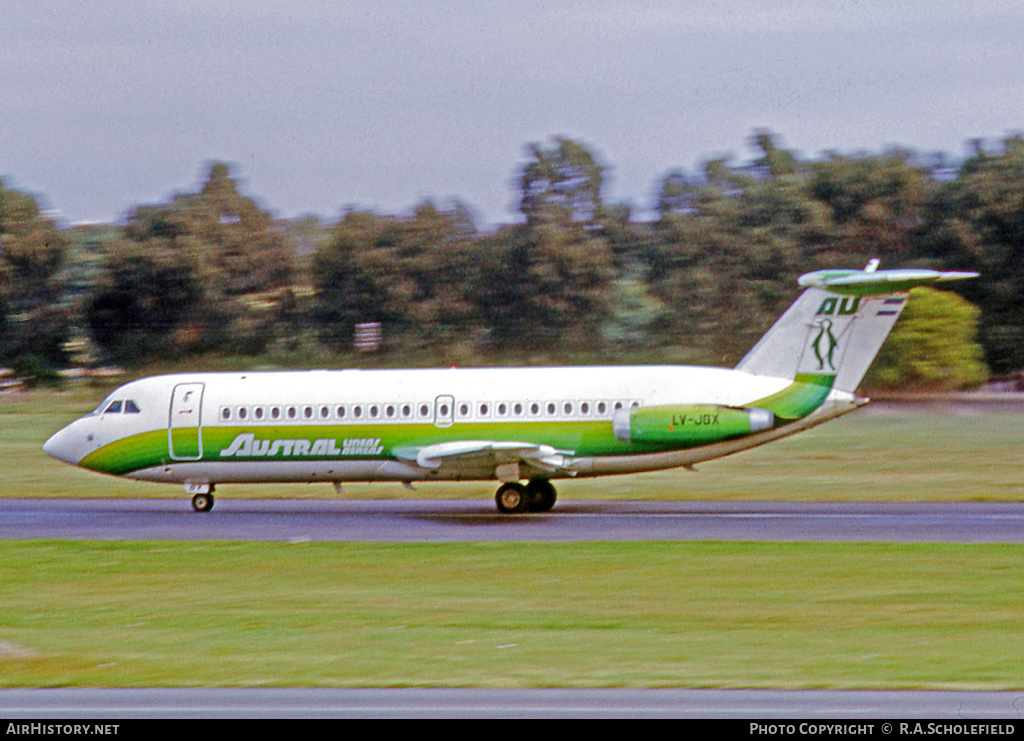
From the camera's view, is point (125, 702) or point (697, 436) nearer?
point (125, 702)

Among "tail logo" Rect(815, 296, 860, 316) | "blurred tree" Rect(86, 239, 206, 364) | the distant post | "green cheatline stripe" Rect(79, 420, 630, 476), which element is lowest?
"green cheatline stripe" Rect(79, 420, 630, 476)

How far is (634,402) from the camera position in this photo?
87.8 ft

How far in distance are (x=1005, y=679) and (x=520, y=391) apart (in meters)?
16.5

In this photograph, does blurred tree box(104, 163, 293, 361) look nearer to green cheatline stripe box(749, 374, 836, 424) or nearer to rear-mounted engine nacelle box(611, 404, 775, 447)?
rear-mounted engine nacelle box(611, 404, 775, 447)

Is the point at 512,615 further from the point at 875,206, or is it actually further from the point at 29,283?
the point at 29,283

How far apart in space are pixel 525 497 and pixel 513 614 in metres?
11.8

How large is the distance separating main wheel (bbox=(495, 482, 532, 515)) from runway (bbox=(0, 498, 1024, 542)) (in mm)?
328

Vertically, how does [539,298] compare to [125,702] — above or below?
above

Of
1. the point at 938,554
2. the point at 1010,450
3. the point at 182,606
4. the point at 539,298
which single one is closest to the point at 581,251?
the point at 539,298

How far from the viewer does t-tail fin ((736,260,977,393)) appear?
86.4 ft

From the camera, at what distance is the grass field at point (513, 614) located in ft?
40.3

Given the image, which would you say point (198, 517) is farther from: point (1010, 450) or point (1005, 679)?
point (1010, 450)

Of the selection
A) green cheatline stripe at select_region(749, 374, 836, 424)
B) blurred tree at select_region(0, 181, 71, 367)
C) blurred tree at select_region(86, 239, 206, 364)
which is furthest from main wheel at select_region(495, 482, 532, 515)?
blurred tree at select_region(0, 181, 71, 367)

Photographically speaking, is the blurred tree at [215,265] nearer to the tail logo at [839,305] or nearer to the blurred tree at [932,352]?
the blurred tree at [932,352]
